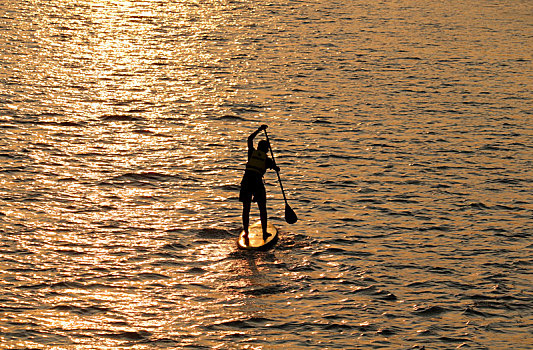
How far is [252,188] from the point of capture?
2073 cm

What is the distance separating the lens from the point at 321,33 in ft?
174

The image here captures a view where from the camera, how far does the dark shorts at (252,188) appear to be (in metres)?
20.7

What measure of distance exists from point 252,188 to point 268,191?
5266 mm

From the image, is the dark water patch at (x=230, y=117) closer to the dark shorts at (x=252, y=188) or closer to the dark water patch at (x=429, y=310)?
the dark shorts at (x=252, y=188)

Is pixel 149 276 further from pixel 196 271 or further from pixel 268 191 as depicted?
pixel 268 191

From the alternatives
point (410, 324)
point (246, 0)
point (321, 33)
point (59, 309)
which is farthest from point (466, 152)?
point (246, 0)

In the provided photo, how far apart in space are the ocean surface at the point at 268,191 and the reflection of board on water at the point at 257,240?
0.92 ft

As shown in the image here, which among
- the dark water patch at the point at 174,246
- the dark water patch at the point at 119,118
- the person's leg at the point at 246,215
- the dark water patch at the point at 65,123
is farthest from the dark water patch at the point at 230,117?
the person's leg at the point at 246,215

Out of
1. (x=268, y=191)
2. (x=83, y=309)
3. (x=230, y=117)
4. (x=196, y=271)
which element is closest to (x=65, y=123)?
(x=230, y=117)

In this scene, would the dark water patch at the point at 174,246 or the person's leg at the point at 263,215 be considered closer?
the person's leg at the point at 263,215

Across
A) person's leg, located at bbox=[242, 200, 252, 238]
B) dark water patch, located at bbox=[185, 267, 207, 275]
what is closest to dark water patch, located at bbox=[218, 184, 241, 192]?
person's leg, located at bbox=[242, 200, 252, 238]

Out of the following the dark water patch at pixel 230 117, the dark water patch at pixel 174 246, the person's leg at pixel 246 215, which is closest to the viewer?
the person's leg at pixel 246 215

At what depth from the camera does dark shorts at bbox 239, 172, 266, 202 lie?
814 inches

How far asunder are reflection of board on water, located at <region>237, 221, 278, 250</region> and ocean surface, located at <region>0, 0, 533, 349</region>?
281mm
